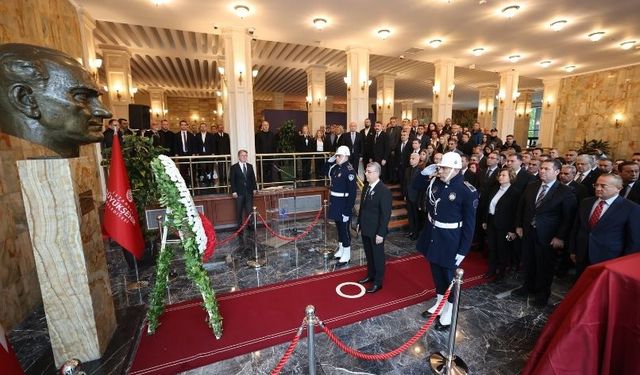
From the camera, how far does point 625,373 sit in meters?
1.40

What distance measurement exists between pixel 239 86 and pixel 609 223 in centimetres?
764

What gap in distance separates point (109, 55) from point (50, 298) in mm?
10788

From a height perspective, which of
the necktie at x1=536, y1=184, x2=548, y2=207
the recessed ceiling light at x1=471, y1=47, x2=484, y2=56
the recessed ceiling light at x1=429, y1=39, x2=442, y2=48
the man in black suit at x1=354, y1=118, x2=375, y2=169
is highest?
the recessed ceiling light at x1=471, y1=47, x2=484, y2=56

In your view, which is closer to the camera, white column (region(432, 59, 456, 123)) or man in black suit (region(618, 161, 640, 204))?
man in black suit (region(618, 161, 640, 204))

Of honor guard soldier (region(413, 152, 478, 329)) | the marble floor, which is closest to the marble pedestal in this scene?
the marble floor

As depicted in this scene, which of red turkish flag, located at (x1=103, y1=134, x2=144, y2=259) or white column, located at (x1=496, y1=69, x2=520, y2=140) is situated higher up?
white column, located at (x1=496, y1=69, x2=520, y2=140)

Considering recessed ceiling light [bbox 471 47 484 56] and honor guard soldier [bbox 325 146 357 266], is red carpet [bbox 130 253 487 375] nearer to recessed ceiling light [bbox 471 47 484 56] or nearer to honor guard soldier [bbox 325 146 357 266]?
honor guard soldier [bbox 325 146 357 266]

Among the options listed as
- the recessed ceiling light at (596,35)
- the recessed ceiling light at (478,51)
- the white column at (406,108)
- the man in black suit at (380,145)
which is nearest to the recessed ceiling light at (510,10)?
the recessed ceiling light at (478,51)

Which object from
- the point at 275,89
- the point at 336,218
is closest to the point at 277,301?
the point at 336,218

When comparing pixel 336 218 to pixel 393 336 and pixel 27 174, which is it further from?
pixel 27 174

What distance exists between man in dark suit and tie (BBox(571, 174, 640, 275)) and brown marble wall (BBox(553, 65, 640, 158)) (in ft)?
44.2

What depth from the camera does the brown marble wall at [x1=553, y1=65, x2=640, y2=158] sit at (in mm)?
11906

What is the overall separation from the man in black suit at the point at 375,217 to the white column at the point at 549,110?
1497 centimetres

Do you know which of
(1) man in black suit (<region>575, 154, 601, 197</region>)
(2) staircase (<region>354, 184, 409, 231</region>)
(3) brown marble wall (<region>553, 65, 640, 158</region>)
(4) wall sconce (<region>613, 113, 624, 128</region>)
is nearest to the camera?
(1) man in black suit (<region>575, 154, 601, 197</region>)
